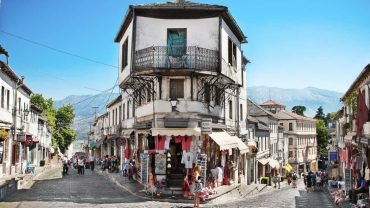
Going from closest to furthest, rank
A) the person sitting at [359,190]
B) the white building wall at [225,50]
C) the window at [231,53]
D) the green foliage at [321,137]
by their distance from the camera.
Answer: the person sitting at [359,190] → the white building wall at [225,50] → the window at [231,53] → the green foliage at [321,137]

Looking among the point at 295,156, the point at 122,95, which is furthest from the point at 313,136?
the point at 122,95

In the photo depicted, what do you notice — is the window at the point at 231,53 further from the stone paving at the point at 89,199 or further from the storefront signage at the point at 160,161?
the stone paving at the point at 89,199

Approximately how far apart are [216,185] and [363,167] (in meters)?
8.56

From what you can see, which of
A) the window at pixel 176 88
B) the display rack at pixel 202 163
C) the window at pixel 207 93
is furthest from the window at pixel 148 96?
the display rack at pixel 202 163

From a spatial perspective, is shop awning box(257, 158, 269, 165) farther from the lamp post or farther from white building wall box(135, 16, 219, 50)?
the lamp post

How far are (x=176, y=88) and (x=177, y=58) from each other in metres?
1.79

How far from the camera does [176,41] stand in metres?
25.0

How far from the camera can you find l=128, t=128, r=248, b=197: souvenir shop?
23.2 metres

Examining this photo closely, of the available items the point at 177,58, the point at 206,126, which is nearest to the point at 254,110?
the point at 206,126

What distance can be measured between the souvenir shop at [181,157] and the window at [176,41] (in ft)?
15.7

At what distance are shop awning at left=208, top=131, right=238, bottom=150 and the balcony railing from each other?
3.93 metres

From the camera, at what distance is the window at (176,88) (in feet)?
80.6

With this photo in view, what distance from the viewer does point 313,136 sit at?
3930 inches

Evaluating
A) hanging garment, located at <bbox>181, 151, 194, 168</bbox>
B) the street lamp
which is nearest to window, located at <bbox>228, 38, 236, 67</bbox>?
the street lamp
